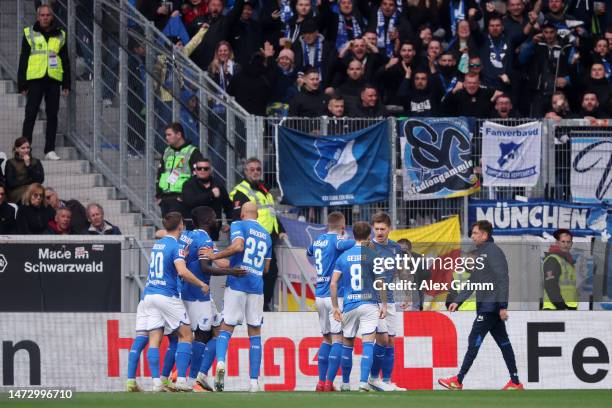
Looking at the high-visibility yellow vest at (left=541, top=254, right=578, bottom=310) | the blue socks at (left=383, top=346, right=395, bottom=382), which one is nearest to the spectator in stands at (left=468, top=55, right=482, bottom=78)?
the high-visibility yellow vest at (left=541, top=254, right=578, bottom=310)

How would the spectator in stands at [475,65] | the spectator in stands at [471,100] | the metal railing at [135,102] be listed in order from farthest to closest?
1. the spectator in stands at [475,65]
2. the spectator in stands at [471,100]
3. the metal railing at [135,102]

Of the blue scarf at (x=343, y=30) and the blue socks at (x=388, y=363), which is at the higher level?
the blue scarf at (x=343, y=30)

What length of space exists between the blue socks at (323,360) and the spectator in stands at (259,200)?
199 centimetres

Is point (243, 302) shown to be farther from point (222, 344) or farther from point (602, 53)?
point (602, 53)

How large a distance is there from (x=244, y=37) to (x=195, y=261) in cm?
665

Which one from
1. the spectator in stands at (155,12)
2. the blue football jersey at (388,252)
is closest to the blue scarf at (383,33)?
the spectator in stands at (155,12)

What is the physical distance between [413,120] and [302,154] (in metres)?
1.69

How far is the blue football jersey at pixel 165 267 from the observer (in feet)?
57.9

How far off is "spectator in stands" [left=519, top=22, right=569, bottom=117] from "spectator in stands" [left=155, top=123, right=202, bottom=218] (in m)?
5.98

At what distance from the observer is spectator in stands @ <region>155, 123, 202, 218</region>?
68.0 feet

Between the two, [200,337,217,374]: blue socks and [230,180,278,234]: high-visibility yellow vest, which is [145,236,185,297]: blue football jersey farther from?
[230,180,278,234]: high-visibility yellow vest

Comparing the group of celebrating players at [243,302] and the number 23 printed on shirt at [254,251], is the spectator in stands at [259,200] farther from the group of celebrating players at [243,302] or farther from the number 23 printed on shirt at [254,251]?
the number 23 printed on shirt at [254,251]

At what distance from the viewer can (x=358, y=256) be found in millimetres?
17984

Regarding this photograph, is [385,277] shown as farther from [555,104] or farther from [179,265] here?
[555,104]
